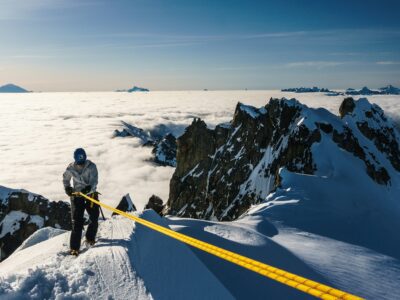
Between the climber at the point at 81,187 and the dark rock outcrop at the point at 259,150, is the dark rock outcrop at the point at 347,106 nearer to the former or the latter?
the dark rock outcrop at the point at 259,150

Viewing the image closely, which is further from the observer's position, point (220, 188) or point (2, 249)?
point (220, 188)

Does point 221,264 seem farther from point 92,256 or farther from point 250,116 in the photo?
point 250,116

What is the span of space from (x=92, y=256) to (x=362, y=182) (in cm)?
2520

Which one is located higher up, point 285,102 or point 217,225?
point 285,102

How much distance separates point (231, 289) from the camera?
8070mm

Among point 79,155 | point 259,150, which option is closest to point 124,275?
point 79,155

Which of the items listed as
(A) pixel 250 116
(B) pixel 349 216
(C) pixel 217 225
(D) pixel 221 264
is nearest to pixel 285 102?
(A) pixel 250 116

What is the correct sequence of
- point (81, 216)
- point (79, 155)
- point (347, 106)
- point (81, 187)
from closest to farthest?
point (79, 155) < point (81, 216) < point (81, 187) < point (347, 106)

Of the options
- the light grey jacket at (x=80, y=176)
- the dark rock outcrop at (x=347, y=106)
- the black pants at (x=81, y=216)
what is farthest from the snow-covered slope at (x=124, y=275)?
the dark rock outcrop at (x=347, y=106)

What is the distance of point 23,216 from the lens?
64.1 metres

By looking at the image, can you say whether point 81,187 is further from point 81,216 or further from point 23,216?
point 23,216

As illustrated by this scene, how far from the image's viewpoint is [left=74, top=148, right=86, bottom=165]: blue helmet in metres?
9.96

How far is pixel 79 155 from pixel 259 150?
5432cm

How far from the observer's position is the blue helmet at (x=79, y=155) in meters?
9.96
